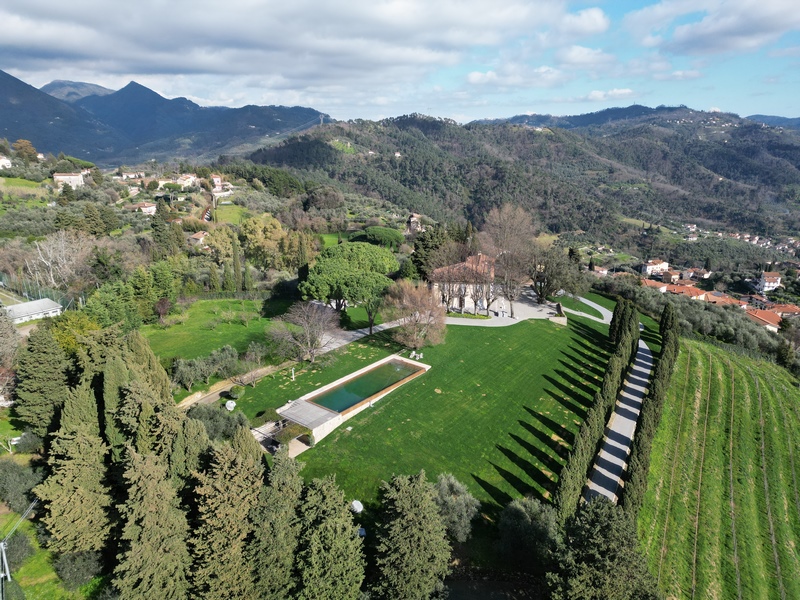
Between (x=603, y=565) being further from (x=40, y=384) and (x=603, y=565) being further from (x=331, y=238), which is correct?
(x=331, y=238)

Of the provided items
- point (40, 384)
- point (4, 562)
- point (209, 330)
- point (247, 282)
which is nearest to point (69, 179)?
point (247, 282)

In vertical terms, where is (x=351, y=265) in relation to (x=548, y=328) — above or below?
above

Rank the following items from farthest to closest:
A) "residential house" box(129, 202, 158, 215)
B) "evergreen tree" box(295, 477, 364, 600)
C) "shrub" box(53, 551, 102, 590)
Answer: "residential house" box(129, 202, 158, 215), "shrub" box(53, 551, 102, 590), "evergreen tree" box(295, 477, 364, 600)

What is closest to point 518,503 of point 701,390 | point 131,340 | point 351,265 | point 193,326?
point 131,340

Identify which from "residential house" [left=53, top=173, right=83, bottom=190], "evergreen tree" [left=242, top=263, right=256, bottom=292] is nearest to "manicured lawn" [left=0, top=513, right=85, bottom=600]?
"evergreen tree" [left=242, top=263, right=256, bottom=292]

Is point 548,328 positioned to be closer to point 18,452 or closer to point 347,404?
point 347,404

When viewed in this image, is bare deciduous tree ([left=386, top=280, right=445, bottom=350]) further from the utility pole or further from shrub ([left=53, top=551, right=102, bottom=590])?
the utility pole
